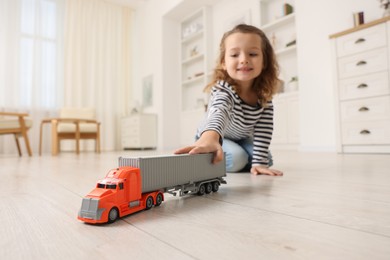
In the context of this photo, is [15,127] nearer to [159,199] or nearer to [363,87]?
[159,199]

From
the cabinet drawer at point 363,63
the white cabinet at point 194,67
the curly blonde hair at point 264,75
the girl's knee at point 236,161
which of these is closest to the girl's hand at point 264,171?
the girl's knee at point 236,161

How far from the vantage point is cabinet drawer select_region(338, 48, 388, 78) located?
233 centimetres

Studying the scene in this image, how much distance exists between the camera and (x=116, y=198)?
516mm

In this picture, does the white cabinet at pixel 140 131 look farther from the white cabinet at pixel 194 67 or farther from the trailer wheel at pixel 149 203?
the trailer wheel at pixel 149 203

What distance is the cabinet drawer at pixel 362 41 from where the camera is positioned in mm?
2342

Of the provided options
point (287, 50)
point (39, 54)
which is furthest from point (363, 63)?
point (39, 54)

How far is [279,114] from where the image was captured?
3559 mm

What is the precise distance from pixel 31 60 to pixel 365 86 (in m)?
5.01

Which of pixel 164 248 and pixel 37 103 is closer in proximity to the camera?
pixel 164 248

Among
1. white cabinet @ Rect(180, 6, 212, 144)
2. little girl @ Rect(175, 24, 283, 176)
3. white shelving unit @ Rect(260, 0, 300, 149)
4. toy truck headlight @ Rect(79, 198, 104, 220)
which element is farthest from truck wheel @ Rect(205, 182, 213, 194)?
white cabinet @ Rect(180, 6, 212, 144)

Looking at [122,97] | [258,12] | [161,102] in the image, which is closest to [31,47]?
[122,97]

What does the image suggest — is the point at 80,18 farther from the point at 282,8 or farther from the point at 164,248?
the point at 164,248

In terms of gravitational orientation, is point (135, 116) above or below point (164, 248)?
above

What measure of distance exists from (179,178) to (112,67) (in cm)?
559
